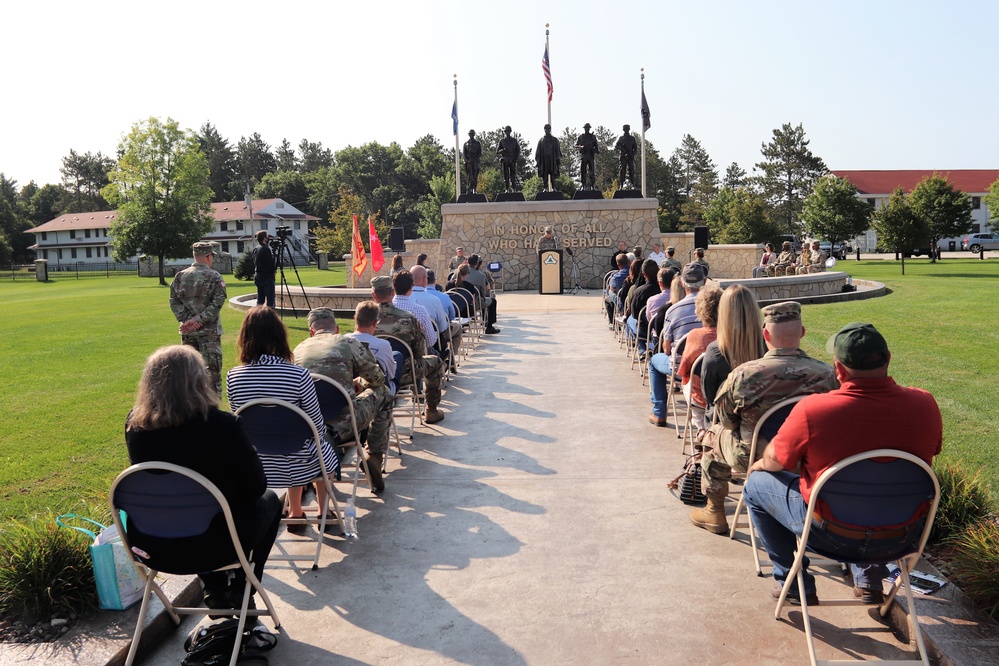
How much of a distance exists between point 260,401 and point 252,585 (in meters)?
0.98

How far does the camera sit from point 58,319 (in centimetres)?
2145

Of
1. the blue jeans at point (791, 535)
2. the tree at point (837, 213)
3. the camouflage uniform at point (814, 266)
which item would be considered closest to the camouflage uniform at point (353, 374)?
the blue jeans at point (791, 535)

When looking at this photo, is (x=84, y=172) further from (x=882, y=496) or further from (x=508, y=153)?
(x=882, y=496)

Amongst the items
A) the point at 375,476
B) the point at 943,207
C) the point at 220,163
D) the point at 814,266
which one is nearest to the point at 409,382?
the point at 375,476

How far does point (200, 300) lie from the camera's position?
8.41 m

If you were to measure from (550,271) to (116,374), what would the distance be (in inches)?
577

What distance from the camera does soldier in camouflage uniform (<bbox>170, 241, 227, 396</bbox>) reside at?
27.4 feet

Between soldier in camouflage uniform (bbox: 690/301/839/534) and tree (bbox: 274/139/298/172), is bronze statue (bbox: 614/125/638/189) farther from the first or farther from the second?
tree (bbox: 274/139/298/172)

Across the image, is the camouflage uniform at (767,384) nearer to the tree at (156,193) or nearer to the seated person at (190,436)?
the seated person at (190,436)

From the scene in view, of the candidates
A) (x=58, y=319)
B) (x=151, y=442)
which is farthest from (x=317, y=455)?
(x=58, y=319)

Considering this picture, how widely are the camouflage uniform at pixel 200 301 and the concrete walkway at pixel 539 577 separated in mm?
2858

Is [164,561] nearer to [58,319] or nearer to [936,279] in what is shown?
[58,319]

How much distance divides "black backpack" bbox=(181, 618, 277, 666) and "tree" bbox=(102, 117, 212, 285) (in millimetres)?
52276

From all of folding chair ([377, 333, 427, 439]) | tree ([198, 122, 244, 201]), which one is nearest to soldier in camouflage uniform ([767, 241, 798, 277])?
folding chair ([377, 333, 427, 439])
